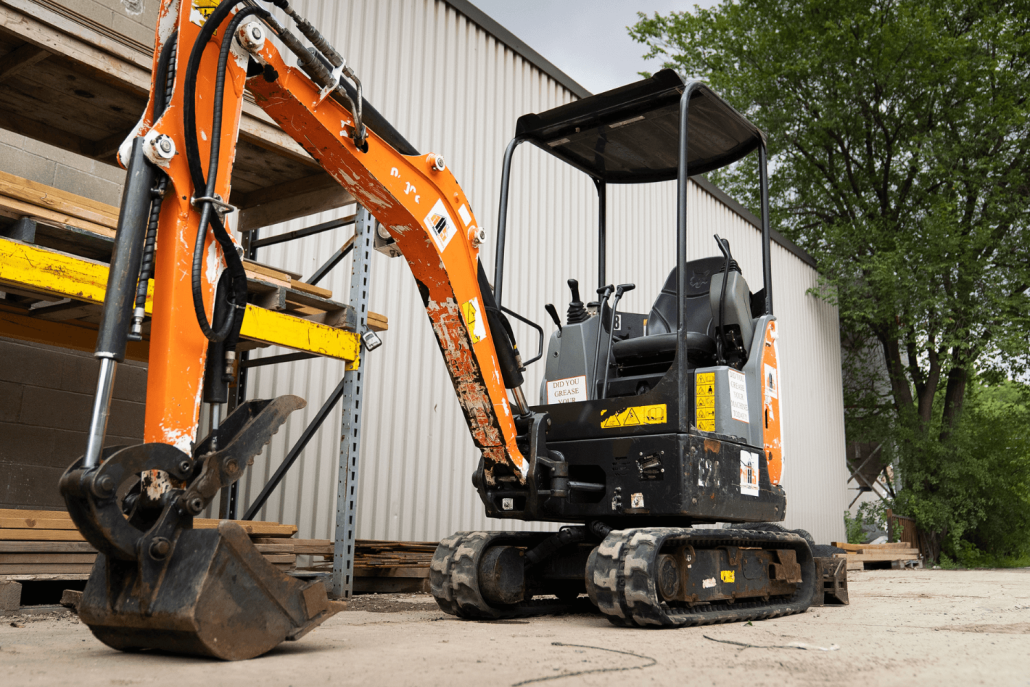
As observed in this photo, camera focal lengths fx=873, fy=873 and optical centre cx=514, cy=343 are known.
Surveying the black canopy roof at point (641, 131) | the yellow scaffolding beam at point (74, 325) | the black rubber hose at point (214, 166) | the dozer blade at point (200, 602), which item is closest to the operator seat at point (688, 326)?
the black canopy roof at point (641, 131)

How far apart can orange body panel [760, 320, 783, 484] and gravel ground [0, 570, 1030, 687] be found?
43.6 inches

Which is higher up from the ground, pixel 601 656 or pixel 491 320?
pixel 491 320

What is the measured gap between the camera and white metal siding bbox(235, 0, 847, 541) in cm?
774

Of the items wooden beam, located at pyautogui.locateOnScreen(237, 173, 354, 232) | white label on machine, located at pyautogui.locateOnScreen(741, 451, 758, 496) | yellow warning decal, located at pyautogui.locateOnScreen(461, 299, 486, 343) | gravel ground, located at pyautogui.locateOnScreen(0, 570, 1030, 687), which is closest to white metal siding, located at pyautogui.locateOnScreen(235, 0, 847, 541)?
wooden beam, located at pyautogui.locateOnScreen(237, 173, 354, 232)

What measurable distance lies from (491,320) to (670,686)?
8.42 feet

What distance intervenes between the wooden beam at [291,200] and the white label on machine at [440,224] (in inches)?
59.3

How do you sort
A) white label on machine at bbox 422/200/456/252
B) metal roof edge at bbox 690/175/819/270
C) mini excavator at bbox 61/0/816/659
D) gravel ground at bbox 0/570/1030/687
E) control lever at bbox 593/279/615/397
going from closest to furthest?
gravel ground at bbox 0/570/1030/687
mini excavator at bbox 61/0/816/659
white label on machine at bbox 422/200/456/252
control lever at bbox 593/279/615/397
metal roof edge at bbox 690/175/819/270

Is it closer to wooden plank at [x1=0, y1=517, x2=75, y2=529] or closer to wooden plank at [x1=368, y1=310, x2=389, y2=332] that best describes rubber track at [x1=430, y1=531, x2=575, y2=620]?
wooden plank at [x1=368, y1=310, x2=389, y2=332]

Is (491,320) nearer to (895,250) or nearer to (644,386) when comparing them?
(644,386)

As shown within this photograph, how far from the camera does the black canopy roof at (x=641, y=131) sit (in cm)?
599

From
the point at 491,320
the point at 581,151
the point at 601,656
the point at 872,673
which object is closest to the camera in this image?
the point at 872,673

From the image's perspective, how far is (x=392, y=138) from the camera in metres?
4.52

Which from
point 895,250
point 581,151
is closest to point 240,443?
point 581,151

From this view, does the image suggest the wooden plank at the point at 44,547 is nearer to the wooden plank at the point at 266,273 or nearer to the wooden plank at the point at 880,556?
the wooden plank at the point at 266,273
